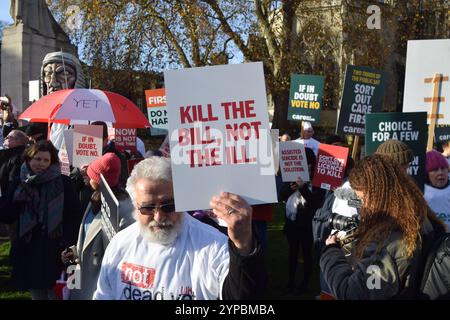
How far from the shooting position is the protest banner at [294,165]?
5910mm

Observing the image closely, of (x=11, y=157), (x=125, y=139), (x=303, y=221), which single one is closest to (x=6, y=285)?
(x=11, y=157)

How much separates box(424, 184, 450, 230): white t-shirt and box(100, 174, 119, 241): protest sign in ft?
9.04

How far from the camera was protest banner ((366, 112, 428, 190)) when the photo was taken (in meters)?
4.77

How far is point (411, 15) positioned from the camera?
20.4 metres

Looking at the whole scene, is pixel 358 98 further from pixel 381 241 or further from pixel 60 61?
pixel 60 61

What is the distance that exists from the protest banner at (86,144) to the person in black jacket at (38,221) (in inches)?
33.7

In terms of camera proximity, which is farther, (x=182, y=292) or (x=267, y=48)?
(x=267, y=48)

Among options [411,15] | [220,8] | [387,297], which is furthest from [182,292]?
[411,15]

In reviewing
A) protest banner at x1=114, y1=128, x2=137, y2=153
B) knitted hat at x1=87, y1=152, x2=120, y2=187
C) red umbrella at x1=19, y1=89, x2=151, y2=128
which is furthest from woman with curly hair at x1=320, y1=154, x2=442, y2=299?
protest banner at x1=114, y1=128, x2=137, y2=153

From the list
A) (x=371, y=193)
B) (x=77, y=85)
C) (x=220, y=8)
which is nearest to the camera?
Answer: (x=371, y=193)

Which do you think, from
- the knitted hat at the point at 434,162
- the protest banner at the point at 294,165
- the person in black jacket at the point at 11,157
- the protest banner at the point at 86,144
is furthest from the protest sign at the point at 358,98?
the person in black jacket at the point at 11,157

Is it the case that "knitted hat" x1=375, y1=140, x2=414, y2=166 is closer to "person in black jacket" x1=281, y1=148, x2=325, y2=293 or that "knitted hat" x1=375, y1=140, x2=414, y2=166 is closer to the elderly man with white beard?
the elderly man with white beard

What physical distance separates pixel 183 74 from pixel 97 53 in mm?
18732
